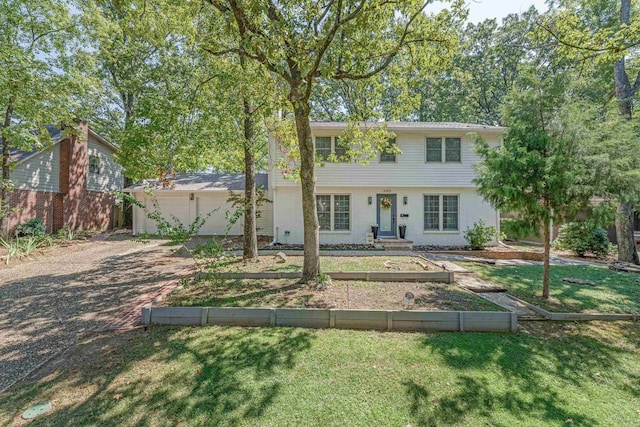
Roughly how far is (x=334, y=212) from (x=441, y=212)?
490 cm

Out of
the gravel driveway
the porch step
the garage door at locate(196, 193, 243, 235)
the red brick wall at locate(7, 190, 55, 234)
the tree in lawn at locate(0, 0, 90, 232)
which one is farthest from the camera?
the garage door at locate(196, 193, 243, 235)

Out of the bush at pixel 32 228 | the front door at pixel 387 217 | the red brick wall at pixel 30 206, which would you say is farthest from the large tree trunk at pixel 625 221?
the red brick wall at pixel 30 206

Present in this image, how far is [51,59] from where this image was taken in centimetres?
1221

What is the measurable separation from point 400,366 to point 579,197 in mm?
5140

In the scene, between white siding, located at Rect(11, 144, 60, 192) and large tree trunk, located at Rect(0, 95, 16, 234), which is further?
white siding, located at Rect(11, 144, 60, 192)

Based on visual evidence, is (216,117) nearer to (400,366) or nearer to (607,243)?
(400,366)

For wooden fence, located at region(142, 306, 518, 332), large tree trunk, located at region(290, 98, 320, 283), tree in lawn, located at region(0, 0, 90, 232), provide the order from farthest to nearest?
tree in lawn, located at region(0, 0, 90, 232) < large tree trunk, located at region(290, 98, 320, 283) < wooden fence, located at region(142, 306, 518, 332)

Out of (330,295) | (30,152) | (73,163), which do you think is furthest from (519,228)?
(73,163)

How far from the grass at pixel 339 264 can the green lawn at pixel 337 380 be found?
11.4ft

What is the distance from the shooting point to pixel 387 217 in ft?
42.7

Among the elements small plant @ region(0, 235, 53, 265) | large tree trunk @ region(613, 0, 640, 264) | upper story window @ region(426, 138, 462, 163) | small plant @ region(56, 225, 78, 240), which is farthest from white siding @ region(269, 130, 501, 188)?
small plant @ region(56, 225, 78, 240)

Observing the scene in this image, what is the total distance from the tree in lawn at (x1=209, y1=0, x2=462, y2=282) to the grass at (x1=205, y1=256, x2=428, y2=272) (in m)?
1.61

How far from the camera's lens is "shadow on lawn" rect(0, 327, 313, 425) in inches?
113

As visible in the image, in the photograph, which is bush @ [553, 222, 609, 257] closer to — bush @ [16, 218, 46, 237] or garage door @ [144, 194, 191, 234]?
garage door @ [144, 194, 191, 234]
